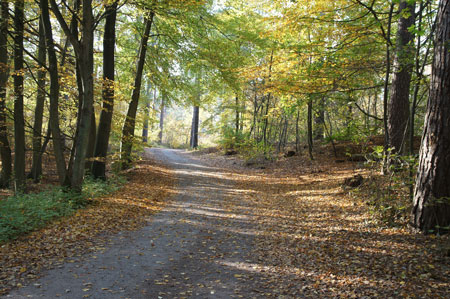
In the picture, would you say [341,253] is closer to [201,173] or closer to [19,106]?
[19,106]

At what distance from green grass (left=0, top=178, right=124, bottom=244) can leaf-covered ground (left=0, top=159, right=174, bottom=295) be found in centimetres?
22

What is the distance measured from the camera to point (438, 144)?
5.18 metres

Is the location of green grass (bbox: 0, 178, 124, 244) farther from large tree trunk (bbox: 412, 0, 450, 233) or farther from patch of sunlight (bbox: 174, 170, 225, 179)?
large tree trunk (bbox: 412, 0, 450, 233)

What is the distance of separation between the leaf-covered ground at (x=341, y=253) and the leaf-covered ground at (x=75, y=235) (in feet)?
10.1

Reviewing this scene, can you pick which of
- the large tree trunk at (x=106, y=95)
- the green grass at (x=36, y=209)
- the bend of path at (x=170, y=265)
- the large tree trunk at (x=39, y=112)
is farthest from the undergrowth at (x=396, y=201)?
the large tree trunk at (x=39, y=112)

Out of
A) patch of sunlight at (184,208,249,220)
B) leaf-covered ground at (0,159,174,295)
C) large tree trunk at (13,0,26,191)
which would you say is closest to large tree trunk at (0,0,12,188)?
large tree trunk at (13,0,26,191)

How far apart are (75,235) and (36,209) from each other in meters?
1.75

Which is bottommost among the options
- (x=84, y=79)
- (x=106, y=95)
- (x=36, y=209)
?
(x=36, y=209)

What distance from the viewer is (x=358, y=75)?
10062 mm

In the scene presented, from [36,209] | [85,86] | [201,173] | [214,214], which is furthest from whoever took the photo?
[201,173]

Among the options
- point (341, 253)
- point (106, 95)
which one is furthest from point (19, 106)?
point (341, 253)

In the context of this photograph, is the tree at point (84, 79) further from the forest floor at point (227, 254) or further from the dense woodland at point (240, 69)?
the forest floor at point (227, 254)

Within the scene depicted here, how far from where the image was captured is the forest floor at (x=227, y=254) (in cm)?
399

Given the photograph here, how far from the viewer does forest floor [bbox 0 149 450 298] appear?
13.1ft
